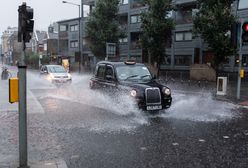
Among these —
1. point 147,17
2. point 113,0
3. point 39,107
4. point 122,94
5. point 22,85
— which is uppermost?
point 113,0

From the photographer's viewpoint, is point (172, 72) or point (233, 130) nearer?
point (233, 130)

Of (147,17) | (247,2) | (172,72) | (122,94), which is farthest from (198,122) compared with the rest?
(172,72)

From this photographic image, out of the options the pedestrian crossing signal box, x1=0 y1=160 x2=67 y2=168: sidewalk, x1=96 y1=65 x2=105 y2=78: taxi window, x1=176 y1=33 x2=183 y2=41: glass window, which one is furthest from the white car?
x1=176 y1=33 x2=183 y2=41: glass window

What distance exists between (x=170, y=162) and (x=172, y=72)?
32.2 m

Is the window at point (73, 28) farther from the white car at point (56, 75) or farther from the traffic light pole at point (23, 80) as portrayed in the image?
the traffic light pole at point (23, 80)

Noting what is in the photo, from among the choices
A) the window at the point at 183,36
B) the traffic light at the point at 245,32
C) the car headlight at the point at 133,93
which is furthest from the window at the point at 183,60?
the car headlight at the point at 133,93

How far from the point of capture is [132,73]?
37.4ft

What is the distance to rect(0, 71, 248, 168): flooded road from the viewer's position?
595 cm

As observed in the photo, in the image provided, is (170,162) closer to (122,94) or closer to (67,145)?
(67,145)

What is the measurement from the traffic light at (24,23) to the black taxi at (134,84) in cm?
503

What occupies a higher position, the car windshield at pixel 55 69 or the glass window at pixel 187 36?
the glass window at pixel 187 36

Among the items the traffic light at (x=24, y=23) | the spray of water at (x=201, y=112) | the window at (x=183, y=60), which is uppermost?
the traffic light at (x=24, y=23)

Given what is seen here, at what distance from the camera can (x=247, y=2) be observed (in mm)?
30906

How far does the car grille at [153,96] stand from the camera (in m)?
9.89
